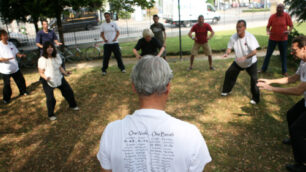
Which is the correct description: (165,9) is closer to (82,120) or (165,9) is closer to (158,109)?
(82,120)

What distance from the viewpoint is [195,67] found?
8.87 metres

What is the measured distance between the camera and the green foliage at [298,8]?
8203mm

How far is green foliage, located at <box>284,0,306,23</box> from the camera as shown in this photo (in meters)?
8.20

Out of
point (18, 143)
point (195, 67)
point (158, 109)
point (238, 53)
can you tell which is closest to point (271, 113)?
point (238, 53)

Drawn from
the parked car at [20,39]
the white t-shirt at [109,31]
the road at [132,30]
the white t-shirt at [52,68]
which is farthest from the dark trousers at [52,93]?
the parked car at [20,39]

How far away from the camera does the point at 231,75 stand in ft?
18.9

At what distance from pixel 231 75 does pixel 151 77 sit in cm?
482

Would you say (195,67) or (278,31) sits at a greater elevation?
(278,31)

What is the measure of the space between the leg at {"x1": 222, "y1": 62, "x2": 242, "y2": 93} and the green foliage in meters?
4.72

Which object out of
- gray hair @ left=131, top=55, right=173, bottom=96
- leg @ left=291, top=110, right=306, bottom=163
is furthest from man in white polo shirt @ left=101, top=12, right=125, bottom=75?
gray hair @ left=131, top=55, right=173, bottom=96

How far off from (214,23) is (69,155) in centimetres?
2114

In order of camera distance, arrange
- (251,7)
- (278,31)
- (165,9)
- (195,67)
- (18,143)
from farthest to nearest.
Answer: (251,7), (165,9), (195,67), (278,31), (18,143)

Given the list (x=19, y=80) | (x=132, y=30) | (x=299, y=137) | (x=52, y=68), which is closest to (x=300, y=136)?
(x=299, y=137)

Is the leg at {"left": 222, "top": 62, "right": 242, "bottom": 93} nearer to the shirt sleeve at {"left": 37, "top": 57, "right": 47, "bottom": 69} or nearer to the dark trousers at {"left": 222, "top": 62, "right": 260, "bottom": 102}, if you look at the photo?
the dark trousers at {"left": 222, "top": 62, "right": 260, "bottom": 102}
